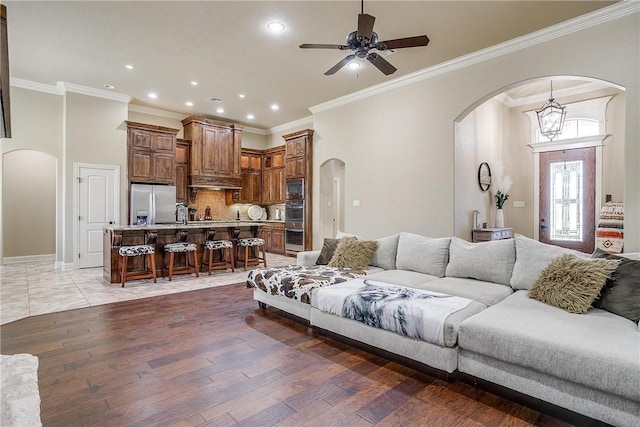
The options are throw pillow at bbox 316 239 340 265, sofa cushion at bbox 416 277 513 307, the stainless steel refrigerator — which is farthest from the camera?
the stainless steel refrigerator

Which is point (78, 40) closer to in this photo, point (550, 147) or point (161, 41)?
point (161, 41)

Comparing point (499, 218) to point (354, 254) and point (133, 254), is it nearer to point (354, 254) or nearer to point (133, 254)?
point (354, 254)

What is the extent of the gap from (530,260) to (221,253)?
524 cm

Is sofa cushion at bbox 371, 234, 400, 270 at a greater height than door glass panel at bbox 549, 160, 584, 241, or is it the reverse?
door glass panel at bbox 549, 160, 584, 241

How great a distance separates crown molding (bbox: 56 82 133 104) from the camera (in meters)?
6.23

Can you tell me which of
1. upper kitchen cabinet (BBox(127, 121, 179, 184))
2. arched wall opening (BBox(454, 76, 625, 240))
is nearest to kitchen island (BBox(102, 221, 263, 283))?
upper kitchen cabinet (BBox(127, 121, 179, 184))

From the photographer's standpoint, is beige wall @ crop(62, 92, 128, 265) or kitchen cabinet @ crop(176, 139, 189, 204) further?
kitchen cabinet @ crop(176, 139, 189, 204)

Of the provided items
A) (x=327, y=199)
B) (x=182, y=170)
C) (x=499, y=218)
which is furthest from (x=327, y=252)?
(x=182, y=170)

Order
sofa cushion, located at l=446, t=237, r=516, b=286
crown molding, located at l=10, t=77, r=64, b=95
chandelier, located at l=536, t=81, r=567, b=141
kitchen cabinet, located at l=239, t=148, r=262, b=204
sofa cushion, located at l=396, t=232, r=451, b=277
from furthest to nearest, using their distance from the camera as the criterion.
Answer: kitchen cabinet, located at l=239, t=148, r=262, b=204 → crown molding, located at l=10, t=77, r=64, b=95 → chandelier, located at l=536, t=81, r=567, b=141 → sofa cushion, located at l=396, t=232, r=451, b=277 → sofa cushion, located at l=446, t=237, r=516, b=286

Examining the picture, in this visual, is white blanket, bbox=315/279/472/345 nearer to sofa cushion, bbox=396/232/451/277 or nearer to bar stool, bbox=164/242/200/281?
sofa cushion, bbox=396/232/451/277

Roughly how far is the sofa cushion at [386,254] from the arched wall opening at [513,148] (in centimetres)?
151

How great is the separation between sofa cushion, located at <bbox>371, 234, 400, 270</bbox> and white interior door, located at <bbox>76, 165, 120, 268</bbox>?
574 cm

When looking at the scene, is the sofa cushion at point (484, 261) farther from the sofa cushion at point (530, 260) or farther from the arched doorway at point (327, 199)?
the arched doorway at point (327, 199)

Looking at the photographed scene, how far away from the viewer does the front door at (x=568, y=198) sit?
594 cm
